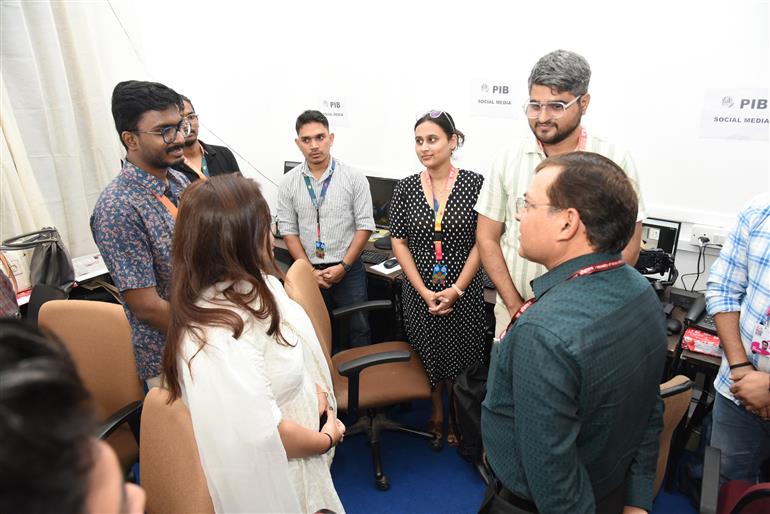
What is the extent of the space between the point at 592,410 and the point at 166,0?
14.1 feet

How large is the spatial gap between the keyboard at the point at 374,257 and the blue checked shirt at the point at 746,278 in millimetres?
1821

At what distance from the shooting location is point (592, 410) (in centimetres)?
103

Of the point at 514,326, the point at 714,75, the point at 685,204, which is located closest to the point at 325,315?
the point at 514,326

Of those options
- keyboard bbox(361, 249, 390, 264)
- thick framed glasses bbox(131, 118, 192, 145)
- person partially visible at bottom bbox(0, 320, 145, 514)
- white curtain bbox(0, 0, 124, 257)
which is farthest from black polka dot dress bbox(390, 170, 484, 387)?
white curtain bbox(0, 0, 124, 257)

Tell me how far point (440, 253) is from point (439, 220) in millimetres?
158

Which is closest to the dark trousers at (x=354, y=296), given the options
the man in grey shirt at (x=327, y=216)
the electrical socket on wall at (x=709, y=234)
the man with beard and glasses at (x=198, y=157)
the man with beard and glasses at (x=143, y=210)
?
the man in grey shirt at (x=327, y=216)

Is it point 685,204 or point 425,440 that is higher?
point 685,204

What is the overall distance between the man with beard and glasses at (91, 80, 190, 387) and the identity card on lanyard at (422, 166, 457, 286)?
112cm

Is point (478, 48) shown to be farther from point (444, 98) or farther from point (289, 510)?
point (289, 510)

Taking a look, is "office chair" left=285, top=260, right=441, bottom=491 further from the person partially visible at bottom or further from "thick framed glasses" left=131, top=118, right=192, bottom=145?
the person partially visible at bottom

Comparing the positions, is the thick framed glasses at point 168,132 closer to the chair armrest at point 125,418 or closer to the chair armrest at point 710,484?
the chair armrest at point 125,418

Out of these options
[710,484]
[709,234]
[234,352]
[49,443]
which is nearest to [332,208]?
[234,352]

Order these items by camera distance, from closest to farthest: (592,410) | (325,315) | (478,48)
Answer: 1. (592,410)
2. (325,315)
3. (478,48)

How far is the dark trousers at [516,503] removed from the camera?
1.17 m
